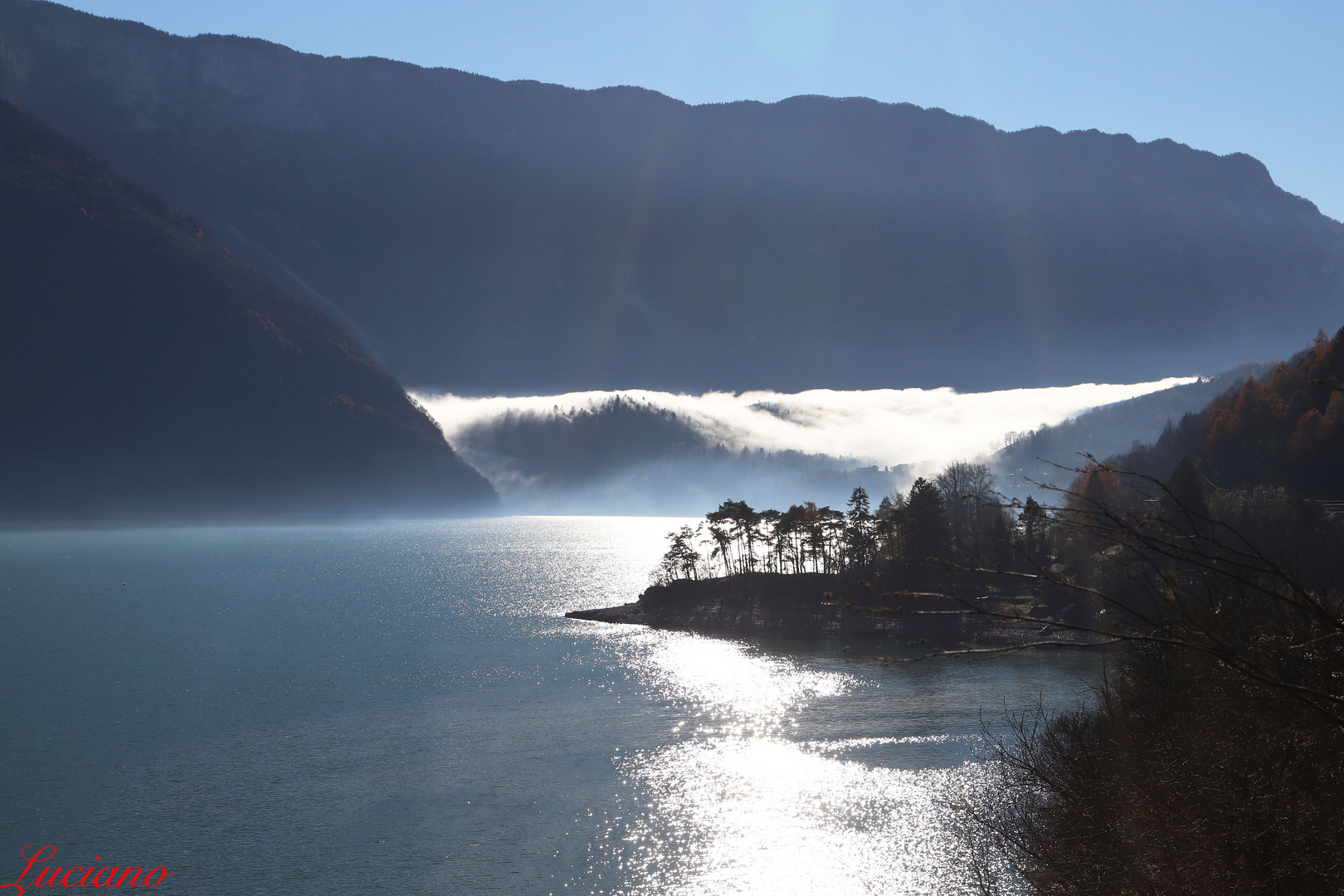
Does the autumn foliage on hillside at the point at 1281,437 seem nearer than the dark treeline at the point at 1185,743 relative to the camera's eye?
No

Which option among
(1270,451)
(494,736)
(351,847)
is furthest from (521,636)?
(1270,451)

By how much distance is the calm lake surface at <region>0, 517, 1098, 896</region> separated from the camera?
37312mm

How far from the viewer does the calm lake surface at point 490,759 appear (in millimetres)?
37312

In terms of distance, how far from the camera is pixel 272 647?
100000 mm

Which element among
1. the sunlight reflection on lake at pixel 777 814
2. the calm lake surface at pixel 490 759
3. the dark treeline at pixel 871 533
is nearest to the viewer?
the sunlight reflection on lake at pixel 777 814

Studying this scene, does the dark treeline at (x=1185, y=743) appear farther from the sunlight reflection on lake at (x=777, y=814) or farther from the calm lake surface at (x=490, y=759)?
the calm lake surface at (x=490, y=759)

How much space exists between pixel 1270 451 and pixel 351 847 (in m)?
149
